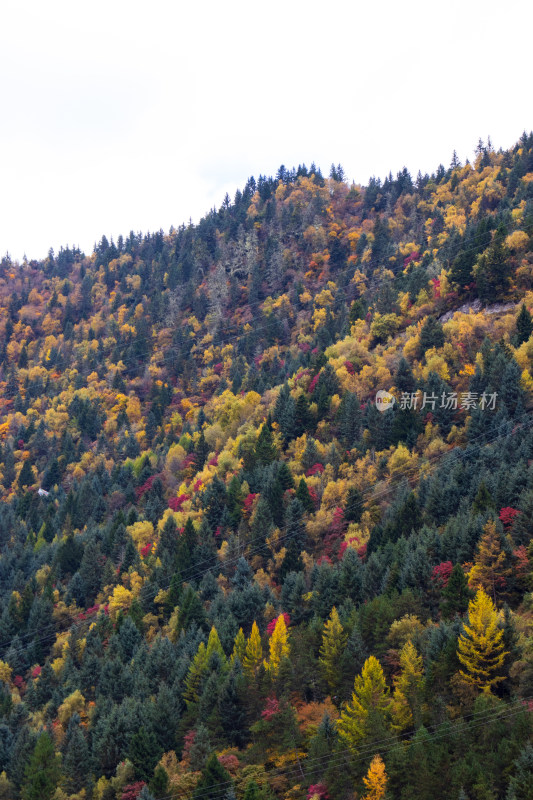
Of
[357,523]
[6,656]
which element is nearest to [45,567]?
[6,656]

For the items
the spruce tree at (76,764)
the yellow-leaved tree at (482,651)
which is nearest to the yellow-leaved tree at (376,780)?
the yellow-leaved tree at (482,651)

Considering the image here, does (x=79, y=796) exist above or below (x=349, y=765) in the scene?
below

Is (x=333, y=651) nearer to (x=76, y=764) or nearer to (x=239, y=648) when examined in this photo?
(x=239, y=648)

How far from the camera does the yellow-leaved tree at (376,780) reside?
148 ft

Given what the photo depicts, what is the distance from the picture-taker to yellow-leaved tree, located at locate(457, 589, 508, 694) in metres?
48.1

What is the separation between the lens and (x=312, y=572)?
266 feet

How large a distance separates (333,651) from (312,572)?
21.8 meters

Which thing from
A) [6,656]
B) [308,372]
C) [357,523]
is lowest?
[6,656]

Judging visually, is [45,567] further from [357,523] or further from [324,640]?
[324,640]

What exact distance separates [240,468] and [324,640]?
52576 millimetres

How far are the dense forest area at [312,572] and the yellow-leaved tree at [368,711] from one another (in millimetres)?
182

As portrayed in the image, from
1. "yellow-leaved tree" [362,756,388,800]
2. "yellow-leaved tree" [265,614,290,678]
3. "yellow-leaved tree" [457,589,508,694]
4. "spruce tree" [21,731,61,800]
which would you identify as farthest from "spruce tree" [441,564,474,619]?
"spruce tree" [21,731,61,800]

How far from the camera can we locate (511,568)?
59312 millimetres

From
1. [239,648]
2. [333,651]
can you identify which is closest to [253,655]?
[239,648]
